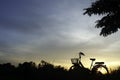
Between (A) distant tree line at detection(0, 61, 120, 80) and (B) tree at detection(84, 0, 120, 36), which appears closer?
(A) distant tree line at detection(0, 61, 120, 80)

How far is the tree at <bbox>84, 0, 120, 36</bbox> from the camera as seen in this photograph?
16688 millimetres

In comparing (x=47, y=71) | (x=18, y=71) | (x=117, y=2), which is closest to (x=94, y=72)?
(x=47, y=71)

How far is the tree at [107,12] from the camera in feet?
54.7

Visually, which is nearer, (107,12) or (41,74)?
(41,74)

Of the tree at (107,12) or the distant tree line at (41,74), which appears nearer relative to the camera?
the distant tree line at (41,74)

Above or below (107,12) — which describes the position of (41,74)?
below

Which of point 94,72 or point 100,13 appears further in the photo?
point 100,13

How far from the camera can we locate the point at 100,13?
56.6 ft

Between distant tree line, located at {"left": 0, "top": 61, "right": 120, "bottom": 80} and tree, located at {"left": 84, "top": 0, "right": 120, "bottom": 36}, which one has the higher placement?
tree, located at {"left": 84, "top": 0, "right": 120, "bottom": 36}

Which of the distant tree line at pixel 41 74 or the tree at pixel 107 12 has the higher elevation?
the tree at pixel 107 12

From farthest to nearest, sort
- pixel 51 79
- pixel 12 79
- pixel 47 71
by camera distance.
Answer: pixel 47 71 → pixel 51 79 → pixel 12 79

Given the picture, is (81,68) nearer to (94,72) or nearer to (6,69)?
(94,72)

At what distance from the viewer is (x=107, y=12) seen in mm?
17266

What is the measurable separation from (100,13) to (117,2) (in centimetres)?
132
